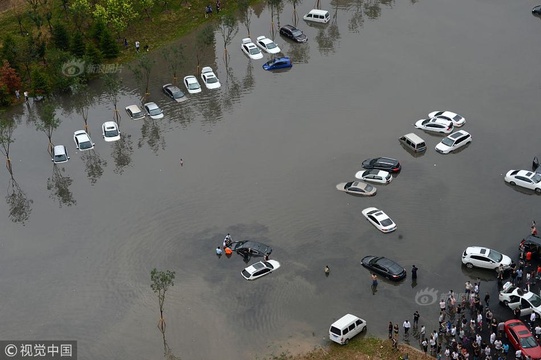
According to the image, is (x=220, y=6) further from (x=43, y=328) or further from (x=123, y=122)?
(x=43, y=328)

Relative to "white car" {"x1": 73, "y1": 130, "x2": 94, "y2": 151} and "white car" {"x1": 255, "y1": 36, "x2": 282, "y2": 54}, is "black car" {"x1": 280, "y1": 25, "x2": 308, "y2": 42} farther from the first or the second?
"white car" {"x1": 73, "y1": 130, "x2": 94, "y2": 151}

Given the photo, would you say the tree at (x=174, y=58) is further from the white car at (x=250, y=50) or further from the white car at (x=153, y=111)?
the white car at (x=250, y=50)

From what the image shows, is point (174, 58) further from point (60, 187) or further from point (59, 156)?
point (60, 187)

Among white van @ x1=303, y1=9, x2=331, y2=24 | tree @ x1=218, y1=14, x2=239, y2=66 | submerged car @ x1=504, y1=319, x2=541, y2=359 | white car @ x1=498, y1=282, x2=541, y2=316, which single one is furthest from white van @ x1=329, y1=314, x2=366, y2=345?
white van @ x1=303, y1=9, x2=331, y2=24

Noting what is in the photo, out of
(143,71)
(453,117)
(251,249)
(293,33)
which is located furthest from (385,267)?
(293,33)

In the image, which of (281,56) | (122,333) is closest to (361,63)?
(281,56)

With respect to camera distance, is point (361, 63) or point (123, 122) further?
point (361, 63)
